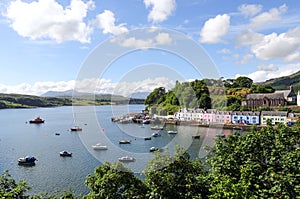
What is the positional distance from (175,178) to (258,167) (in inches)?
93.3

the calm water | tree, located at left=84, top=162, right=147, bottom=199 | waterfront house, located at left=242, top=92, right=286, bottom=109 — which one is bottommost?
the calm water

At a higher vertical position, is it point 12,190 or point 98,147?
point 12,190

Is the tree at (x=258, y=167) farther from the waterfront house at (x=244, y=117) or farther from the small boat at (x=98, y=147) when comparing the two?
the waterfront house at (x=244, y=117)

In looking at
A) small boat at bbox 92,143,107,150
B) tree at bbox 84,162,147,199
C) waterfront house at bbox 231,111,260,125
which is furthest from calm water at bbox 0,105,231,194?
waterfront house at bbox 231,111,260,125

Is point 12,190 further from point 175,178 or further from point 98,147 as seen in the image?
point 98,147

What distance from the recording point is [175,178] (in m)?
6.21

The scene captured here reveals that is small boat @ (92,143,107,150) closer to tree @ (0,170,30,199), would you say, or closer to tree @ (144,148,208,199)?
tree @ (0,170,30,199)

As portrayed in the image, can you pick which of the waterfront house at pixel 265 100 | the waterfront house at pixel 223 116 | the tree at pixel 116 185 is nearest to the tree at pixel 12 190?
the tree at pixel 116 185

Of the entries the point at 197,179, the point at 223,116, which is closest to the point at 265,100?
the point at 223,116

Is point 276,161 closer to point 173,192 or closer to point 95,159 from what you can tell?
point 173,192

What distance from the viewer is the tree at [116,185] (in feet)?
19.0

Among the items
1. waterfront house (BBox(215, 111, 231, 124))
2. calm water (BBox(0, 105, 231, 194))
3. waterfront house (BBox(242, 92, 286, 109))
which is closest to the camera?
calm water (BBox(0, 105, 231, 194))

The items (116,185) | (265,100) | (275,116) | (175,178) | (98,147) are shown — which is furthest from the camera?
(265,100)

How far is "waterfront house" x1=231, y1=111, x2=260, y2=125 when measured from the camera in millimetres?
36562
